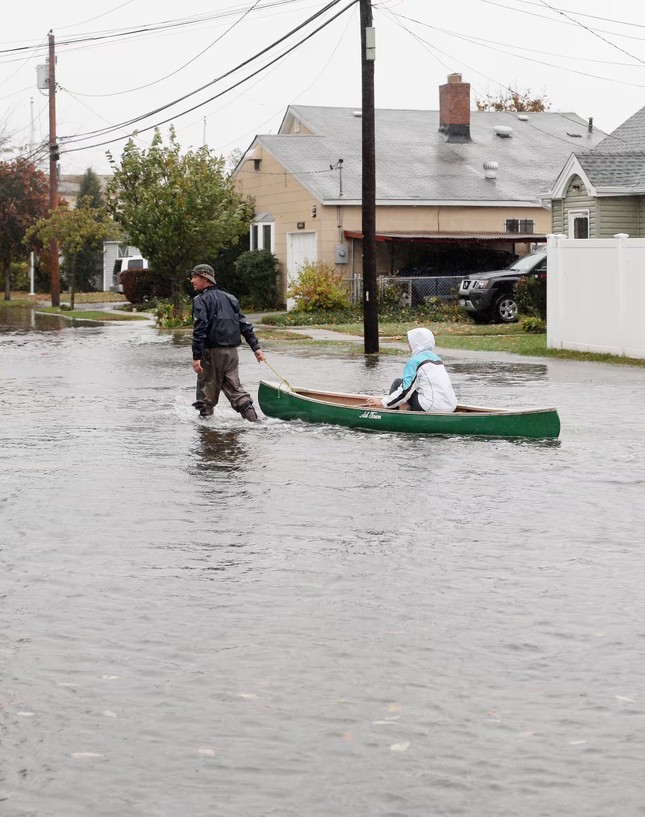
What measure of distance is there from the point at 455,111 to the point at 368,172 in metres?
23.4

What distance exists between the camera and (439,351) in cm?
2862

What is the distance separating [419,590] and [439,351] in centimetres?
2072

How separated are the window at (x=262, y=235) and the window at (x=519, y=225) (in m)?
7.95

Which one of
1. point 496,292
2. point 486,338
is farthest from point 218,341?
point 496,292

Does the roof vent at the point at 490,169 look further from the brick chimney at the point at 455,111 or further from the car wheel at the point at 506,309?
the car wheel at the point at 506,309

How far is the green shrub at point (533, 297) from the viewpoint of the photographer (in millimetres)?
34125

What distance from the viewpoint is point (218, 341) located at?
16.4 meters

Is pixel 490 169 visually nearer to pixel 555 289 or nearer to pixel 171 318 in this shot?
pixel 171 318

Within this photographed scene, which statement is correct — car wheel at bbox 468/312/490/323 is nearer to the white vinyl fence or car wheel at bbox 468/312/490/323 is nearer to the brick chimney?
the white vinyl fence

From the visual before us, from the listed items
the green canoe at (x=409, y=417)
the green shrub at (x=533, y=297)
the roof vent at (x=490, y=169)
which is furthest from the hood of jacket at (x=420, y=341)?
the roof vent at (x=490, y=169)

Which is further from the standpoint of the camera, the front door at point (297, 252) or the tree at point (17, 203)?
the tree at point (17, 203)

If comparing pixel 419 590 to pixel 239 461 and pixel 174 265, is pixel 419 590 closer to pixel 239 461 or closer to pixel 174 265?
pixel 239 461

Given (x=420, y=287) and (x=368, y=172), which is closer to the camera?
(x=368, y=172)

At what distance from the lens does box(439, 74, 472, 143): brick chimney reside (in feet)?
164
